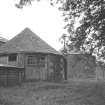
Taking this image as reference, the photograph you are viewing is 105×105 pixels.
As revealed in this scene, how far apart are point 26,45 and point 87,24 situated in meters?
12.7

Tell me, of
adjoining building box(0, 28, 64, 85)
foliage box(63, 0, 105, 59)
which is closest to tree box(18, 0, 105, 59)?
foliage box(63, 0, 105, 59)

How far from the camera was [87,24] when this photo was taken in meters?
12.4

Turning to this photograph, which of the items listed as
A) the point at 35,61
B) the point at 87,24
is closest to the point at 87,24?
the point at 87,24

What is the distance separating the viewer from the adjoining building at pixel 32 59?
2250 cm

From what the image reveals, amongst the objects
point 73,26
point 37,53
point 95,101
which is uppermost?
point 73,26

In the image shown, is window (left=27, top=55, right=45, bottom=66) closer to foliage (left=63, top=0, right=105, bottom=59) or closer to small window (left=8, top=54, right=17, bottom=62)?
small window (left=8, top=54, right=17, bottom=62)

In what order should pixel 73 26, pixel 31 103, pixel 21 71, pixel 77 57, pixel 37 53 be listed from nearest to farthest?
pixel 31 103, pixel 73 26, pixel 77 57, pixel 21 71, pixel 37 53

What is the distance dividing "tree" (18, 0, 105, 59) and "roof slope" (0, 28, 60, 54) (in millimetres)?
10294

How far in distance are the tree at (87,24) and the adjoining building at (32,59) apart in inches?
392

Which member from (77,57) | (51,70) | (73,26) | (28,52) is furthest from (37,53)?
(73,26)

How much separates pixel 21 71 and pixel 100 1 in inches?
509

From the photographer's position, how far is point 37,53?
2302 cm

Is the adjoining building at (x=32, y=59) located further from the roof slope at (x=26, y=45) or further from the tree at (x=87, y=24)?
the tree at (x=87, y=24)

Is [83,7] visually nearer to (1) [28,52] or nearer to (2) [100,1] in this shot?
(2) [100,1]
